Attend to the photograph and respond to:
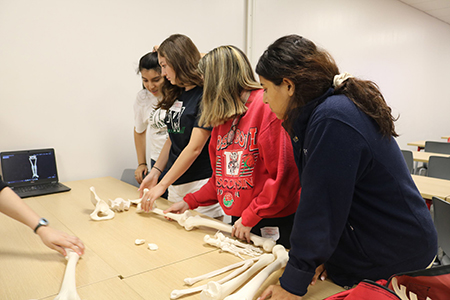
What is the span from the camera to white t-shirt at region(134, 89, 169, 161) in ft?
7.95

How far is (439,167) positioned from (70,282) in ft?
12.0

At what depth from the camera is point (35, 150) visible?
2.43 m

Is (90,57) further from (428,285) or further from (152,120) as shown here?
(428,285)

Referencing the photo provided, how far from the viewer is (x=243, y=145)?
1461mm

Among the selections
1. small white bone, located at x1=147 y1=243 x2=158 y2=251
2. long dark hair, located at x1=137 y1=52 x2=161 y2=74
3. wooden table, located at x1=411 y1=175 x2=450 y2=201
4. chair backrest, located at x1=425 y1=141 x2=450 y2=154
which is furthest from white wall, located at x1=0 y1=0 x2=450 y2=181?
chair backrest, located at x1=425 y1=141 x2=450 y2=154

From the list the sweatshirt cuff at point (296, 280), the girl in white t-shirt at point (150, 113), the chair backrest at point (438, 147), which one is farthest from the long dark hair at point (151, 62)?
the chair backrest at point (438, 147)

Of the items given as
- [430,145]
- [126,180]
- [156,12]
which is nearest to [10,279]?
[126,180]

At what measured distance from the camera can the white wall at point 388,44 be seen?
13.4ft

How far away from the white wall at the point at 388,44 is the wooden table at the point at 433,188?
1.43 meters

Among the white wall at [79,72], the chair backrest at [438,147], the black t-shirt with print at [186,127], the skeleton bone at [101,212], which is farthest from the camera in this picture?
the chair backrest at [438,147]

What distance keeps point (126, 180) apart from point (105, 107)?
2.20 feet

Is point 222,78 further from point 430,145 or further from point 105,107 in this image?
point 430,145

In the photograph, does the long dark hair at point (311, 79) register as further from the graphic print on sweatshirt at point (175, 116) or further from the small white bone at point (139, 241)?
the graphic print on sweatshirt at point (175, 116)

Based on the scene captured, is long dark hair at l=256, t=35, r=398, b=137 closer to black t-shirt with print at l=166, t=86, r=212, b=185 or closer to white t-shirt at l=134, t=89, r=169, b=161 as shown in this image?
black t-shirt with print at l=166, t=86, r=212, b=185
